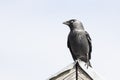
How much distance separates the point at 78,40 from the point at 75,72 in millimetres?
4639

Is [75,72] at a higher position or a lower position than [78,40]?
higher

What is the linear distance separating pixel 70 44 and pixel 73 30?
0.63 meters

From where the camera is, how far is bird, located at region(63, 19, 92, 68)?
12.5 meters

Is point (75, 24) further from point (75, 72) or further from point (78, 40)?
point (75, 72)

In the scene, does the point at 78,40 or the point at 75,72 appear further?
the point at 78,40

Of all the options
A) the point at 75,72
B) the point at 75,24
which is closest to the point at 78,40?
the point at 75,24

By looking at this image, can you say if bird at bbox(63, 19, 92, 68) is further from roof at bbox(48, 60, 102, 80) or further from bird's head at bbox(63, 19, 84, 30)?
roof at bbox(48, 60, 102, 80)

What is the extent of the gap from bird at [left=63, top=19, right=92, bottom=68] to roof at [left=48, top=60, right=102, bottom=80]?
4281 mm

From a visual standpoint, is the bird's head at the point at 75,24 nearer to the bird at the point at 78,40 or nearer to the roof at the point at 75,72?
the bird at the point at 78,40

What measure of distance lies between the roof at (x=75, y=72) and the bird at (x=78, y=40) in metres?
4.28

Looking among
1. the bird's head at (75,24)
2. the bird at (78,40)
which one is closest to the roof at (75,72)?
the bird at (78,40)

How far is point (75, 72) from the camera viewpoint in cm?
799

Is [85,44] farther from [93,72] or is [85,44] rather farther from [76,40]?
[93,72]

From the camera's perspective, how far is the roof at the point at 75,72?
25.9ft
